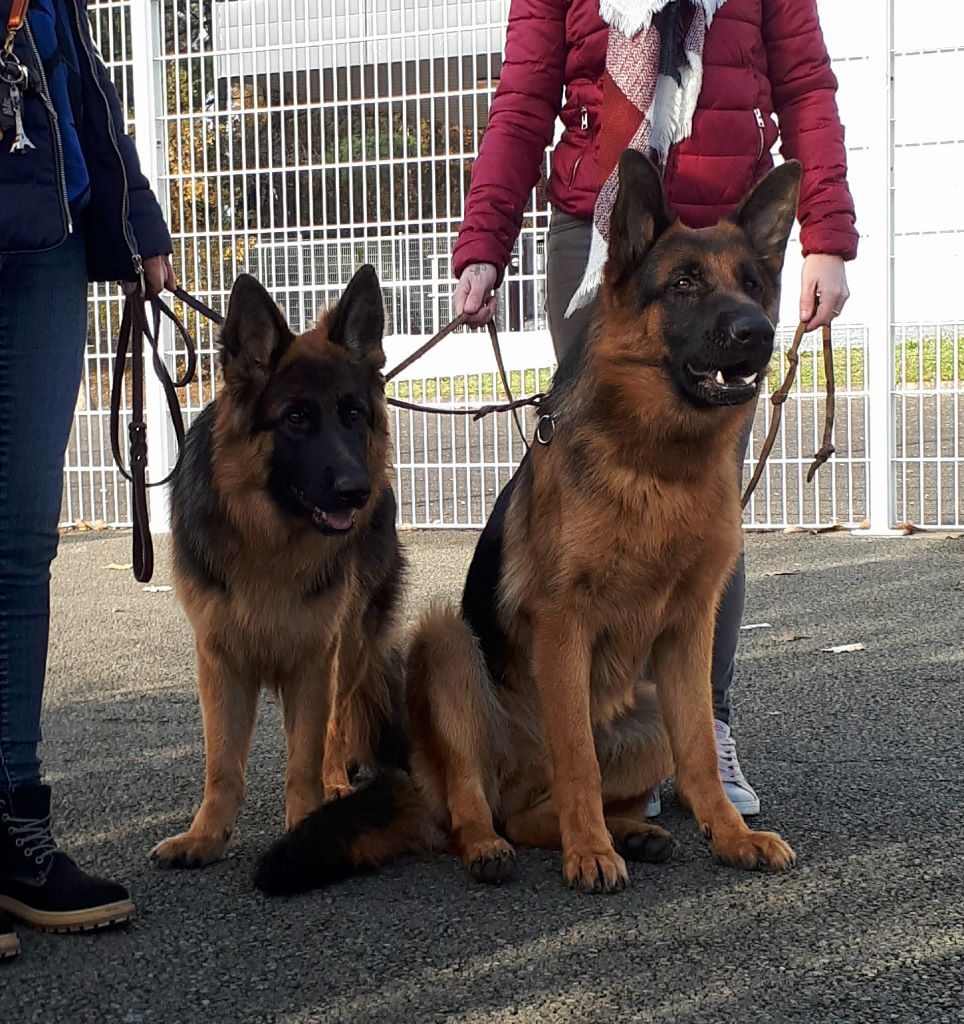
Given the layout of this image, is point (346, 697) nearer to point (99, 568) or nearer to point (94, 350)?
point (99, 568)

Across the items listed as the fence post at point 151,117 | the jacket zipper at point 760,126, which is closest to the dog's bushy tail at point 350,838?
the jacket zipper at point 760,126

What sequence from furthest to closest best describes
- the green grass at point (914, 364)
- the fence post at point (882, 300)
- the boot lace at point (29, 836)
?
the green grass at point (914, 364) < the fence post at point (882, 300) < the boot lace at point (29, 836)

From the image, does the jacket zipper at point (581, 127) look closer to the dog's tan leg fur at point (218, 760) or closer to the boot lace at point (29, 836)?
the dog's tan leg fur at point (218, 760)

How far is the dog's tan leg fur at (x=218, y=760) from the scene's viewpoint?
11.3ft

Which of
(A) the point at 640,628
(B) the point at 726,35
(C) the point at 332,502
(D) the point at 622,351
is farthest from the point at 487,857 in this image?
(B) the point at 726,35

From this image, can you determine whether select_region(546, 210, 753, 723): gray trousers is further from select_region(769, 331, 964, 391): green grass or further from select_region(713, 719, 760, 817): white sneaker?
select_region(769, 331, 964, 391): green grass

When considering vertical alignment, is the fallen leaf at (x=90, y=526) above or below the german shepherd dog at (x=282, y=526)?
below

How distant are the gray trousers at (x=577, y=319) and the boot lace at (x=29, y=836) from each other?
190cm

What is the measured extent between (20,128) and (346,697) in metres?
1.94

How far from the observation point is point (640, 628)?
3369mm

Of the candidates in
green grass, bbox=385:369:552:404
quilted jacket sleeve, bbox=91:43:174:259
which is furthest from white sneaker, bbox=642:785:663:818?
green grass, bbox=385:369:552:404

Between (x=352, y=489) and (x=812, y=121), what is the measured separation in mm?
1683

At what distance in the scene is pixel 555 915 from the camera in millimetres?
3000

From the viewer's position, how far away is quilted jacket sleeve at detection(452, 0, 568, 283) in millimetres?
3803
